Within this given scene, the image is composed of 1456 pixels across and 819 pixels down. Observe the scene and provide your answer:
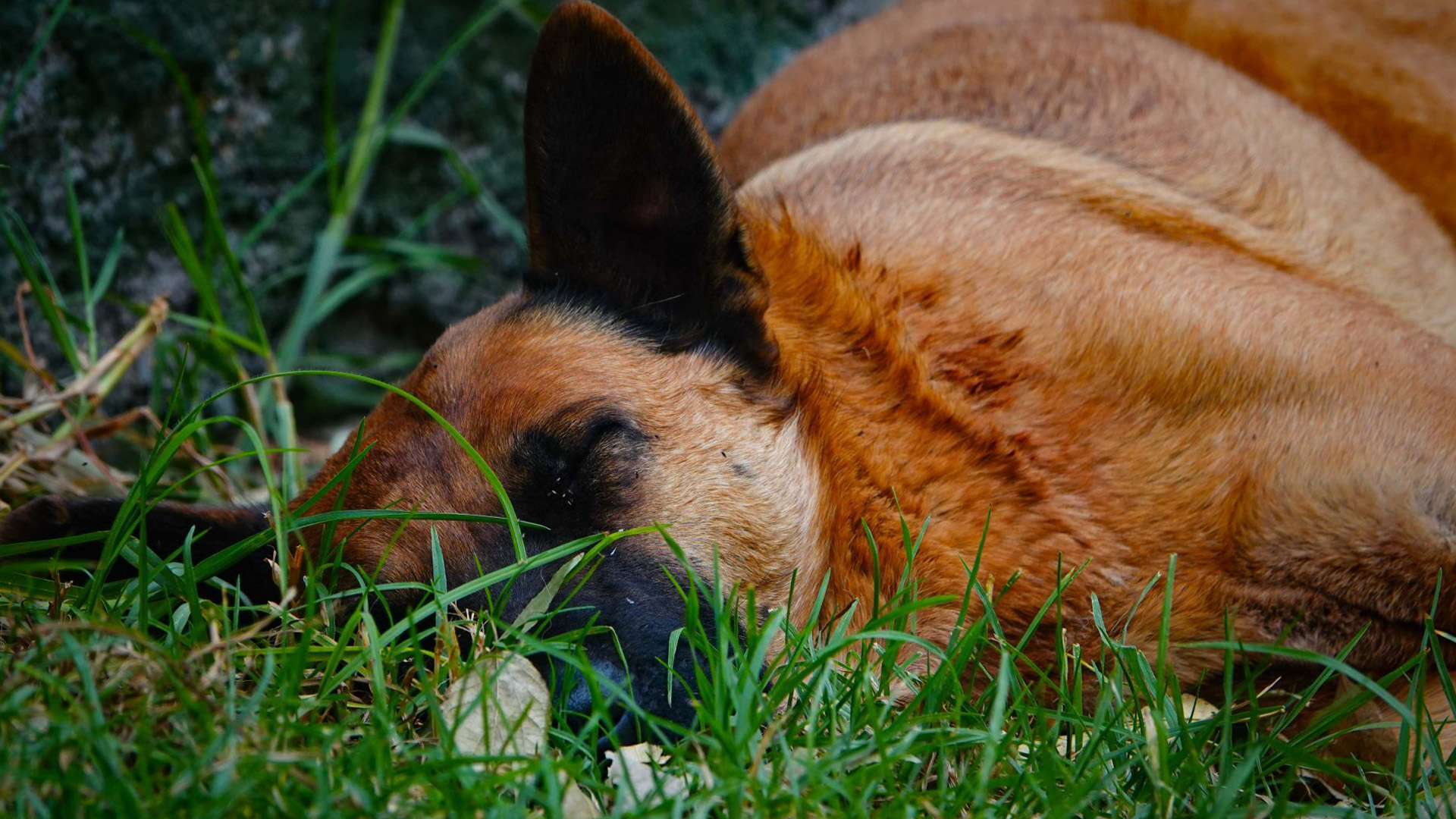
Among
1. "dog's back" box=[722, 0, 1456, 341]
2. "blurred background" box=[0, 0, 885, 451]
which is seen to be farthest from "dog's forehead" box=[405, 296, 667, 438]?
"blurred background" box=[0, 0, 885, 451]

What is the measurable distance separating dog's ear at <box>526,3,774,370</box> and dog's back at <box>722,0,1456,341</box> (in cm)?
61

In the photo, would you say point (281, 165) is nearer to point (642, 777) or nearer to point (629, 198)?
point (629, 198)

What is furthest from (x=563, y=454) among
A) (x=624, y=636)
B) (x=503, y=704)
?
(x=503, y=704)

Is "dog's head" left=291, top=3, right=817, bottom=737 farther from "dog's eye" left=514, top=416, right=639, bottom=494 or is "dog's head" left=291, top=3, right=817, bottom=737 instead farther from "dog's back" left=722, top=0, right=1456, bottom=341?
"dog's back" left=722, top=0, right=1456, bottom=341

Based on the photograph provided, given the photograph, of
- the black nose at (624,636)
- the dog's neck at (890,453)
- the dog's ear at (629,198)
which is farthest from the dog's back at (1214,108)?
the black nose at (624,636)

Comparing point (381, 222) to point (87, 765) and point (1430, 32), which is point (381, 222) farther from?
point (1430, 32)

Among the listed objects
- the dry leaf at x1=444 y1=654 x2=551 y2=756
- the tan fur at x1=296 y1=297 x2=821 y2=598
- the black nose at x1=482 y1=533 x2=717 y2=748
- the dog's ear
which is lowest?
the dry leaf at x1=444 y1=654 x2=551 y2=756

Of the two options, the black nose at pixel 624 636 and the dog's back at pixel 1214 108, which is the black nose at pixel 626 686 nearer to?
the black nose at pixel 624 636

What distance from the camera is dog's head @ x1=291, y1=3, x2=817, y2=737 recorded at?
83.7 inches

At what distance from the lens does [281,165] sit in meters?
3.99

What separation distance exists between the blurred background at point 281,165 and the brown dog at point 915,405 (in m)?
1.51

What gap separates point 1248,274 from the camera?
252cm

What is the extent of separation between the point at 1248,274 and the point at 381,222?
10.2ft

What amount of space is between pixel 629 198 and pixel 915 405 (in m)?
0.74
